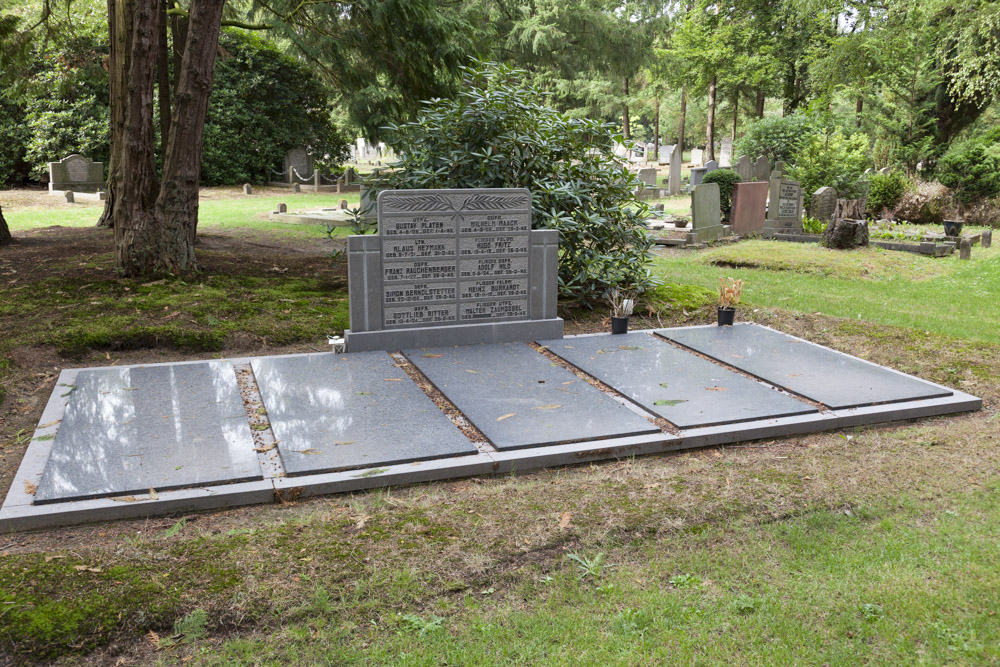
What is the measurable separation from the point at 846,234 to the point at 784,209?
97.7 inches

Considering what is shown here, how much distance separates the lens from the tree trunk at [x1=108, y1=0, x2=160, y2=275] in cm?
847

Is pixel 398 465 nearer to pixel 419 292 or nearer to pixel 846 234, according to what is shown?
pixel 419 292

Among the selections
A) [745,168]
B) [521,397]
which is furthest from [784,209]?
[521,397]

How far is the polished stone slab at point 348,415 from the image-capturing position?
430 cm

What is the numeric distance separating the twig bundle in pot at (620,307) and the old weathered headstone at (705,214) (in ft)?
22.2

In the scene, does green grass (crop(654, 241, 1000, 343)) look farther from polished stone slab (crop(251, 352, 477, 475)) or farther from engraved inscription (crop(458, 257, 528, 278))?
polished stone slab (crop(251, 352, 477, 475))

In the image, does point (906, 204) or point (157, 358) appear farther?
point (906, 204)

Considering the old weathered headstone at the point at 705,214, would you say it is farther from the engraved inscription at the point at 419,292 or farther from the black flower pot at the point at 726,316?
the engraved inscription at the point at 419,292

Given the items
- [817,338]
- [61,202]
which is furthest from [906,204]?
[61,202]

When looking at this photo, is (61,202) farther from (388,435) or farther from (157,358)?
(388,435)

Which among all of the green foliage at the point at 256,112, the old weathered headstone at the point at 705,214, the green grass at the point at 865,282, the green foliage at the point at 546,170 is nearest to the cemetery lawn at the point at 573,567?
the green grass at the point at 865,282

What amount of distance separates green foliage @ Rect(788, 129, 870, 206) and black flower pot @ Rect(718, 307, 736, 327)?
11.0m

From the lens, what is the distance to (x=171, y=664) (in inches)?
107

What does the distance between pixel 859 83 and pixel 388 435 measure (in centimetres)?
2652
